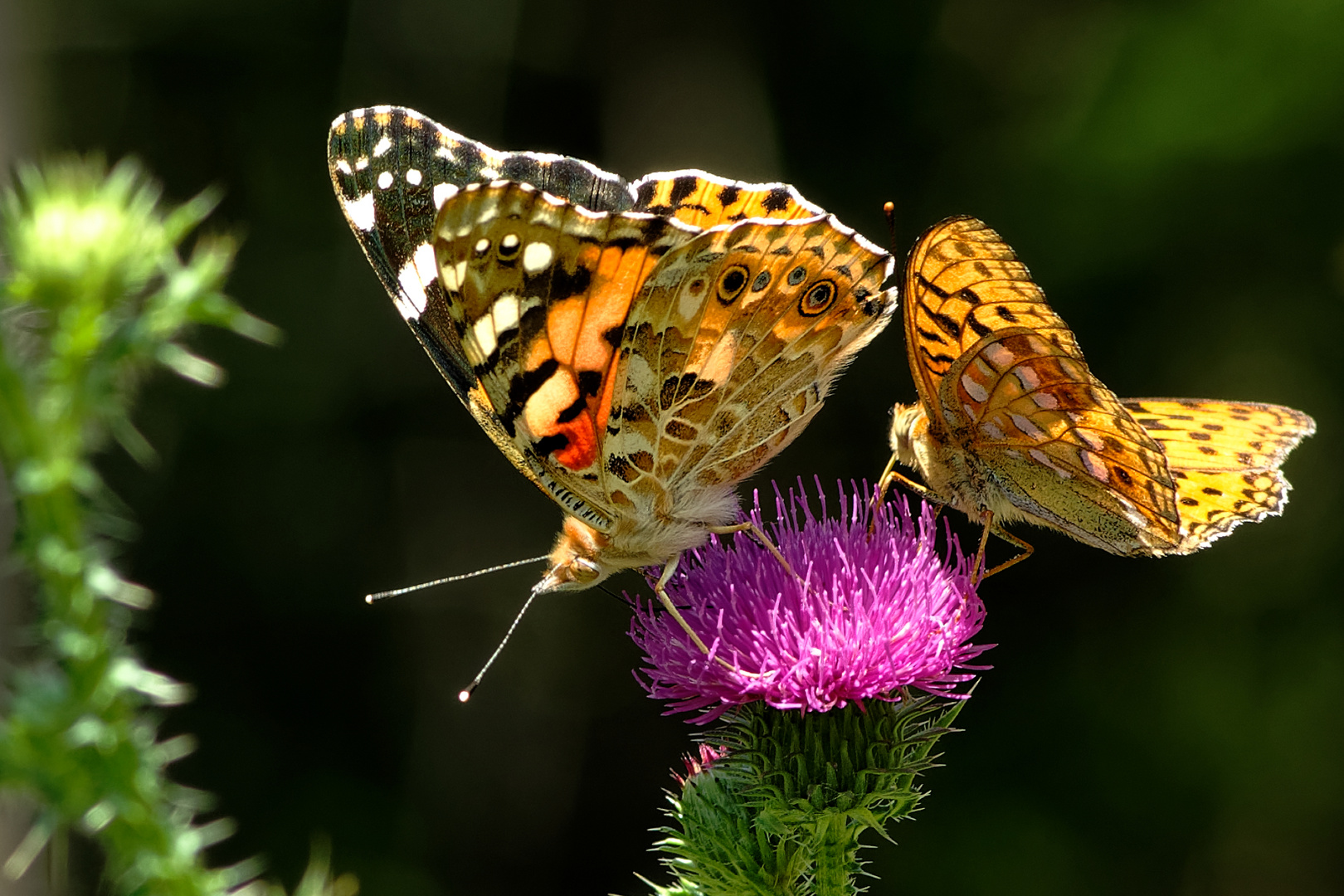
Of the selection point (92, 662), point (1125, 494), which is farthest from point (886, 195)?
point (92, 662)

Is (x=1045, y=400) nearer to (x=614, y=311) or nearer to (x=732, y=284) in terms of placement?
(x=732, y=284)

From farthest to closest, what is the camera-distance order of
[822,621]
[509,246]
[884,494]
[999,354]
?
[884,494] < [822,621] < [999,354] < [509,246]

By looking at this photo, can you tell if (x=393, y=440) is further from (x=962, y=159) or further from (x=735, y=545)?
(x=735, y=545)

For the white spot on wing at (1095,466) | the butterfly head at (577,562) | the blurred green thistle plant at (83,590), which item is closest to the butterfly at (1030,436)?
the white spot on wing at (1095,466)

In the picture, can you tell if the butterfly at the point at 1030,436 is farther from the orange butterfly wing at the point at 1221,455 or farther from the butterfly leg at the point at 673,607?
the butterfly leg at the point at 673,607

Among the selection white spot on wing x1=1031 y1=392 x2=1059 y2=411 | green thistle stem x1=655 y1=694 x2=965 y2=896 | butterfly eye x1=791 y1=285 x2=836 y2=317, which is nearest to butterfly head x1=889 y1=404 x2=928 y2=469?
white spot on wing x1=1031 y1=392 x2=1059 y2=411

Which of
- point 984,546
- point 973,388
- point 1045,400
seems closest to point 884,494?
point 984,546
